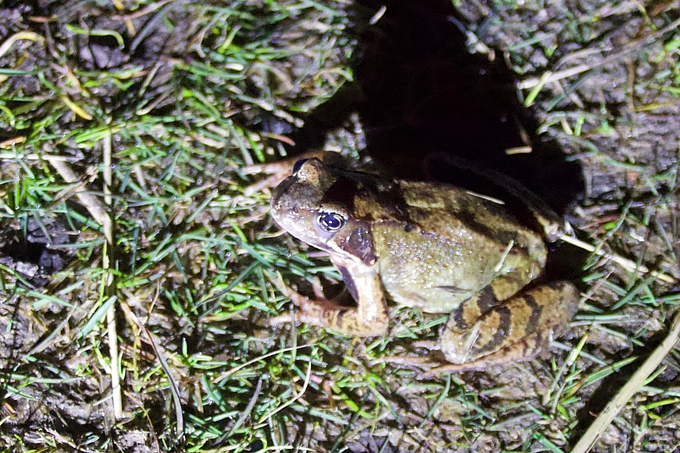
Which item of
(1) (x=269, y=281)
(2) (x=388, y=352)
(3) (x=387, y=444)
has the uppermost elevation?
(1) (x=269, y=281)

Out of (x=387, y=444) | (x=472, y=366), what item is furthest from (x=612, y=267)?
(x=387, y=444)

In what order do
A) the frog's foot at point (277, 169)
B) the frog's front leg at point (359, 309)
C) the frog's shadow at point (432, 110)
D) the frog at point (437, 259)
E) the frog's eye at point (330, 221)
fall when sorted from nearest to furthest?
the frog's eye at point (330, 221)
the frog at point (437, 259)
the frog's front leg at point (359, 309)
the frog's foot at point (277, 169)
the frog's shadow at point (432, 110)

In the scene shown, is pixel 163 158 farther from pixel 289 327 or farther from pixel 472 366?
pixel 472 366

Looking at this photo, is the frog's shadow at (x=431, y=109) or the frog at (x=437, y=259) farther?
the frog's shadow at (x=431, y=109)

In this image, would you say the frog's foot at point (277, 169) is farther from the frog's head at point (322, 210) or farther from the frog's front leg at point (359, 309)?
the frog's front leg at point (359, 309)

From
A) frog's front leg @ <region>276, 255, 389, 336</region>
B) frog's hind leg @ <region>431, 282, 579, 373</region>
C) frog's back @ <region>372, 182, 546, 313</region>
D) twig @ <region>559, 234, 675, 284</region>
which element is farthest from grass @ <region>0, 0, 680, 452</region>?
frog's back @ <region>372, 182, 546, 313</region>

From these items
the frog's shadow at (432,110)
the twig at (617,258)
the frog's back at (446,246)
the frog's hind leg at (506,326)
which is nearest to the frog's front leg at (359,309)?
the frog's back at (446,246)
